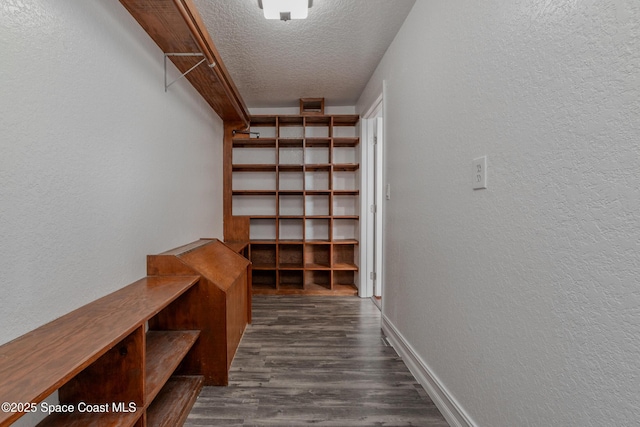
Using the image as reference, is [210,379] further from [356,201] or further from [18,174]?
[356,201]

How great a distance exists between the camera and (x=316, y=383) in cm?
177

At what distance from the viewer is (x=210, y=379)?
175 cm

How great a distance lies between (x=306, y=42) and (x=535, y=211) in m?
2.07

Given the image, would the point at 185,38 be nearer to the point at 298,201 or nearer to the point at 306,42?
the point at 306,42

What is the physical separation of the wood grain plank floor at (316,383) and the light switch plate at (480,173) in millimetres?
1194

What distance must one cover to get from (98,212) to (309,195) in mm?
2638

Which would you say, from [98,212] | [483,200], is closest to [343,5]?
[483,200]

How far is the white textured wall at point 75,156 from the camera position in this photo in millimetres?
928

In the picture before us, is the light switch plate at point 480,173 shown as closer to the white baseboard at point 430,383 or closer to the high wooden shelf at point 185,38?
the white baseboard at point 430,383

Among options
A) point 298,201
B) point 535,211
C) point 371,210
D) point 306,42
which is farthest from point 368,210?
point 535,211

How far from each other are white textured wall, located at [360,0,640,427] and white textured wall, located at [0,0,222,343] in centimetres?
165

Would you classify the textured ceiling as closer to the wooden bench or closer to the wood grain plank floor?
the wooden bench

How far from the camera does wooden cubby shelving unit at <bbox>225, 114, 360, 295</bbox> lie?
143 inches

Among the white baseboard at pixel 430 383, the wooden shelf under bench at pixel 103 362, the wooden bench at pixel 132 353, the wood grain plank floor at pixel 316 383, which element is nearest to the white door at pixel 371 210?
the wood grain plank floor at pixel 316 383
